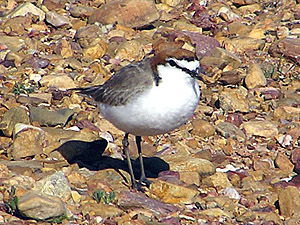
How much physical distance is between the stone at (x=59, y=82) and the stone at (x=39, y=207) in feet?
13.6

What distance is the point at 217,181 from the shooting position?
7.77 meters

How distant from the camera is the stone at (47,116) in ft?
28.4

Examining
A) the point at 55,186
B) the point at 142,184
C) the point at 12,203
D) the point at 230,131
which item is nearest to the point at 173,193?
the point at 142,184

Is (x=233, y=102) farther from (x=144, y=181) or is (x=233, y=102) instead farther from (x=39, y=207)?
(x=39, y=207)

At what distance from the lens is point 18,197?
6273mm

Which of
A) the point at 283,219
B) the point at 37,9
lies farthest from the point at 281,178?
the point at 37,9

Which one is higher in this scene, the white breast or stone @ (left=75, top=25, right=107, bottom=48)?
the white breast

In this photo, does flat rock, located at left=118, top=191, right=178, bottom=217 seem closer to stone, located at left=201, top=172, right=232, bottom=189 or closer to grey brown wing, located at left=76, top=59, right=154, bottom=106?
stone, located at left=201, top=172, right=232, bottom=189

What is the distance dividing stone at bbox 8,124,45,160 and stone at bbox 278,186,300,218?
2.82 meters

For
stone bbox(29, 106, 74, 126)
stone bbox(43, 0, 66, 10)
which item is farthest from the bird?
stone bbox(43, 0, 66, 10)

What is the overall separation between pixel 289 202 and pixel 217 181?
0.97 meters

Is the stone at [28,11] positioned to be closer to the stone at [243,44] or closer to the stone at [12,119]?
the stone at [243,44]

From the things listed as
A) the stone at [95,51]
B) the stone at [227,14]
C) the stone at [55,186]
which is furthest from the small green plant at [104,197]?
the stone at [227,14]

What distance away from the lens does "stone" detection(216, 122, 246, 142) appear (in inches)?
360
